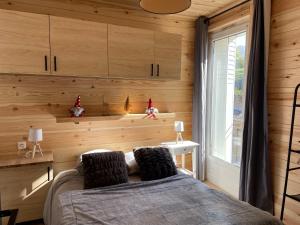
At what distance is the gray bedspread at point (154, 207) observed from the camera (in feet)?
5.56

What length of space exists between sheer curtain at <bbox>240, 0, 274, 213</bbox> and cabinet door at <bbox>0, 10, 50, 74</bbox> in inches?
84.9

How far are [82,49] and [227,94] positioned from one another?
79.4 inches

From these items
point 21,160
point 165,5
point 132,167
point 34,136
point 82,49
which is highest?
point 165,5

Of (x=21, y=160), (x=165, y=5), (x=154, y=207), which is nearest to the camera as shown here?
(x=165, y=5)

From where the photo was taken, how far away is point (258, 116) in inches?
103

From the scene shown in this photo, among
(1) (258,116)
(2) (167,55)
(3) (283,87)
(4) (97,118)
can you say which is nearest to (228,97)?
(1) (258,116)

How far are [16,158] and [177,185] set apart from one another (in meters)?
1.74

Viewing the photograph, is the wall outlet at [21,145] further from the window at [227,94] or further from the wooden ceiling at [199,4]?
the window at [227,94]

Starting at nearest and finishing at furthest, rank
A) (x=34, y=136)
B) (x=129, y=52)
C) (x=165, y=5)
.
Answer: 1. (x=165, y=5)
2. (x=34, y=136)
3. (x=129, y=52)

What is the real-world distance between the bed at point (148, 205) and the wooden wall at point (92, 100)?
675mm

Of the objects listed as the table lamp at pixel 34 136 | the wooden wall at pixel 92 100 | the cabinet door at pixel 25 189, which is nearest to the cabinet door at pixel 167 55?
the wooden wall at pixel 92 100

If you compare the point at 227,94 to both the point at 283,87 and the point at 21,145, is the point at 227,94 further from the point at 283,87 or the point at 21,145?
the point at 21,145

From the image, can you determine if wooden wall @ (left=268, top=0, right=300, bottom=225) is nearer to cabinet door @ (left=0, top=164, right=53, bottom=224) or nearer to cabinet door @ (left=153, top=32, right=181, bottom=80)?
cabinet door @ (left=153, top=32, right=181, bottom=80)

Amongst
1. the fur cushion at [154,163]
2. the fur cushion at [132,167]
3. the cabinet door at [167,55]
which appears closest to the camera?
the fur cushion at [154,163]
